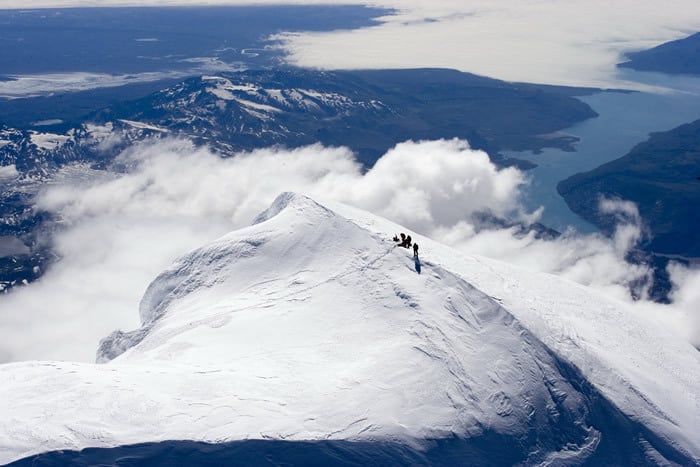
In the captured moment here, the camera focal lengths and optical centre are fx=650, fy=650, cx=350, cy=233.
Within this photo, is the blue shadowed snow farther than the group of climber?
No

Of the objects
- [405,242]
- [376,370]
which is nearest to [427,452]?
[376,370]

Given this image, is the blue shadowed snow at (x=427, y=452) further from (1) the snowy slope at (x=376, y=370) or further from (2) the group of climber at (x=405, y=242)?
(2) the group of climber at (x=405, y=242)

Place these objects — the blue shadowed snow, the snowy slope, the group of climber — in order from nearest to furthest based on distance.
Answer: the blue shadowed snow, the snowy slope, the group of climber

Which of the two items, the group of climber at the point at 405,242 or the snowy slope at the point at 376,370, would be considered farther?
the group of climber at the point at 405,242

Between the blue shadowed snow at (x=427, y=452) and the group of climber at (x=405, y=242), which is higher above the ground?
the group of climber at (x=405, y=242)

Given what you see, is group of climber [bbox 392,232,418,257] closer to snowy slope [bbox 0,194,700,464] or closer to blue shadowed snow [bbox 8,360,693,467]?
snowy slope [bbox 0,194,700,464]

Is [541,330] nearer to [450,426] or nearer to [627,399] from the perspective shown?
[627,399]

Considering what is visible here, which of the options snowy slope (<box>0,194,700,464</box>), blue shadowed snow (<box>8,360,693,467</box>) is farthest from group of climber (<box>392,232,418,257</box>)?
blue shadowed snow (<box>8,360,693,467</box>)

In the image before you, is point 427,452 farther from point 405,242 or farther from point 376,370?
point 405,242

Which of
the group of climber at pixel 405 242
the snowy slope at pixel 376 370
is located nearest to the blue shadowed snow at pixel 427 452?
the snowy slope at pixel 376 370
